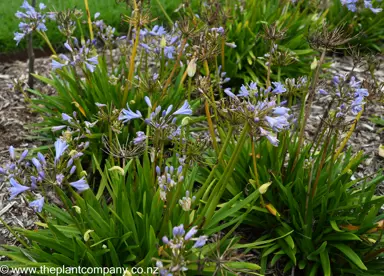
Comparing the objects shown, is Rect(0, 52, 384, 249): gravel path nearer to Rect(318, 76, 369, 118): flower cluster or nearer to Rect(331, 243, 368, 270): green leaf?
Rect(318, 76, 369, 118): flower cluster

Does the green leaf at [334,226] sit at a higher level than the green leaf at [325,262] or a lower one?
higher

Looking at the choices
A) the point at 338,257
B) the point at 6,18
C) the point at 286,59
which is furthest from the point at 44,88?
the point at 338,257

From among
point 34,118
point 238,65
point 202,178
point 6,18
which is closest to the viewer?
point 202,178

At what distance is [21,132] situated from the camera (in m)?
3.93

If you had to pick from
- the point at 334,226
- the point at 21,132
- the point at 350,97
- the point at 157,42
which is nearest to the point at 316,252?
the point at 334,226

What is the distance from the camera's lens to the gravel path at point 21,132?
124 inches

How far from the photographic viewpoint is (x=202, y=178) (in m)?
3.22

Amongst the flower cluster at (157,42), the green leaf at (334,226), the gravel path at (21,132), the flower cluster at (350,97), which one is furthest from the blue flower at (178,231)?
the flower cluster at (157,42)

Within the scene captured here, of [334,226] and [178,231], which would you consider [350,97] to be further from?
[178,231]

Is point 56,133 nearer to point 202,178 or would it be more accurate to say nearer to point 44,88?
point 44,88

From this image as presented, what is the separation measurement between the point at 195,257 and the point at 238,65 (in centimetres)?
270

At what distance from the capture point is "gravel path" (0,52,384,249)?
3148 millimetres

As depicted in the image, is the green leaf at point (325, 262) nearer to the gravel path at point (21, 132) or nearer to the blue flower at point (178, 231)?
the gravel path at point (21, 132)

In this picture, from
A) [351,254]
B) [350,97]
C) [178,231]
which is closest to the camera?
[178,231]
